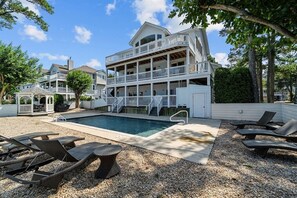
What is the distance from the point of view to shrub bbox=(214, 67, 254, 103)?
1279 centimetres

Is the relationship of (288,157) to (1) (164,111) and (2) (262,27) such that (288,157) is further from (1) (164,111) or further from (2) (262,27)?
(1) (164,111)

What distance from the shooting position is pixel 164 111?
1666 cm

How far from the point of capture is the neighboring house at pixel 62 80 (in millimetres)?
33906

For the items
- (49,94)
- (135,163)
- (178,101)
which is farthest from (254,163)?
(49,94)

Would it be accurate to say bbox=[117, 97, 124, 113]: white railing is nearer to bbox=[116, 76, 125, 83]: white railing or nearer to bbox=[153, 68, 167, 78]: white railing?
bbox=[116, 76, 125, 83]: white railing

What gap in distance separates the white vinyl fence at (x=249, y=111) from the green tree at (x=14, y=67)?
70.8ft

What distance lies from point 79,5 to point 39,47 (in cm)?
1515

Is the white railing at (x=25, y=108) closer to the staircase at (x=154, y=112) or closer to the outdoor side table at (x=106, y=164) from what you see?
the staircase at (x=154, y=112)

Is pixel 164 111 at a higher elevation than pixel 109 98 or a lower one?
lower

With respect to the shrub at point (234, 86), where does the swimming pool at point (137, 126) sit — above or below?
below

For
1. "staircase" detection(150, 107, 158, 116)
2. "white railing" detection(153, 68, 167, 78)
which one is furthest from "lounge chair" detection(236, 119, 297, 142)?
"white railing" detection(153, 68, 167, 78)

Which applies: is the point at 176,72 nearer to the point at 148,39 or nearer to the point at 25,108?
the point at 148,39

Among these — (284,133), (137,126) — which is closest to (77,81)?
(137,126)

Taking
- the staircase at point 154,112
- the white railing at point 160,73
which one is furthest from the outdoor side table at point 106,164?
the white railing at point 160,73
